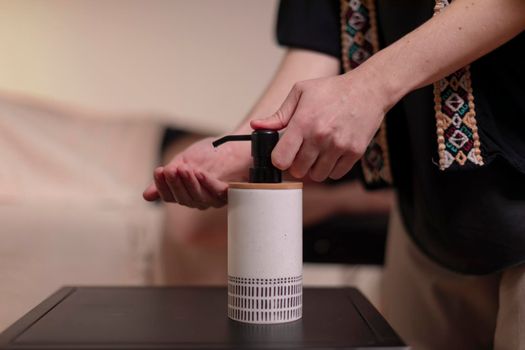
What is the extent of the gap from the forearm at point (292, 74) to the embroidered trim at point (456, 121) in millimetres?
186

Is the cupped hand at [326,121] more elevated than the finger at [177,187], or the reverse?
the cupped hand at [326,121]

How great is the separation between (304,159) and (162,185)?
0.54 feet

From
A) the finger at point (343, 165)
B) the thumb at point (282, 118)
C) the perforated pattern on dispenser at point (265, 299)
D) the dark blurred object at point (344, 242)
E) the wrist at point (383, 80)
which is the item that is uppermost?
the wrist at point (383, 80)

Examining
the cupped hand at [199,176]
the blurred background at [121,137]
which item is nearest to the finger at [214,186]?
the cupped hand at [199,176]

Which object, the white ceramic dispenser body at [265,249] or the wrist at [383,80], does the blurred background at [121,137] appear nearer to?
the white ceramic dispenser body at [265,249]

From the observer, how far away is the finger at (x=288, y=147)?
21.1 inches

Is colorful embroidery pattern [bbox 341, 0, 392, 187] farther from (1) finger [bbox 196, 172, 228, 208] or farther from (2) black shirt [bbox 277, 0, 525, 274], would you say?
(1) finger [bbox 196, 172, 228, 208]

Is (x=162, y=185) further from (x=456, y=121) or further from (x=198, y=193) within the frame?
(x=456, y=121)

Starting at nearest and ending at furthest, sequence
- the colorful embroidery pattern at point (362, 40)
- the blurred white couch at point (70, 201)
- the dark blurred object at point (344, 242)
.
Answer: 1. the colorful embroidery pattern at point (362, 40)
2. the blurred white couch at point (70, 201)
3. the dark blurred object at point (344, 242)

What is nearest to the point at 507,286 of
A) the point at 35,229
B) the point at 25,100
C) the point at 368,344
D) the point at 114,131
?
the point at 368,344

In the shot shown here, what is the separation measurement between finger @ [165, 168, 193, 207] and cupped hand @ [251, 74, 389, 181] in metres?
0.10

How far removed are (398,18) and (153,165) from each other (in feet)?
2.41

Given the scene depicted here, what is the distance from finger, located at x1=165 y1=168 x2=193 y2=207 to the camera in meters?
0.61

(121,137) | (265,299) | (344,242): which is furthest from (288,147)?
(121,137)
